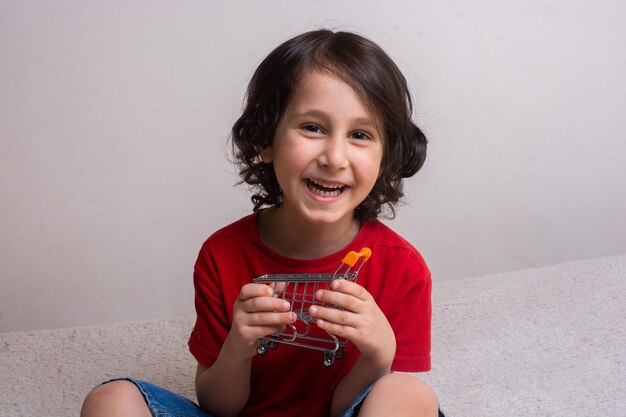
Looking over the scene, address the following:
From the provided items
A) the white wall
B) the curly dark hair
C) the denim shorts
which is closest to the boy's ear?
the curly dark hair

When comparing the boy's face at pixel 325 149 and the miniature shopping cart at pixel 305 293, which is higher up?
the boy's face at pixel 325 149

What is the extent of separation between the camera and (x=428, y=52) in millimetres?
1973

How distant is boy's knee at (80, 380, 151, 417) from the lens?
1063mm

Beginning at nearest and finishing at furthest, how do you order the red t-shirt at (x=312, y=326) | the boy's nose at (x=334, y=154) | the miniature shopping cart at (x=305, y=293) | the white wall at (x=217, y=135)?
the miniature shopping cart at (x=305, y=293), the boy's nose at (x=334, y=154), the red t-shirt at (x=312, y=326), the white wall at (x=217, y=135)

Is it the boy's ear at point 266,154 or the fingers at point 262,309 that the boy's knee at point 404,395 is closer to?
the fingers at point 262,309

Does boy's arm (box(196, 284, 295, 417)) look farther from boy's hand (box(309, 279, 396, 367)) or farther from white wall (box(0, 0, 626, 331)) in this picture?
white wall (box(0, 0, 626, 331))

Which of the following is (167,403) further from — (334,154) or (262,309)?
(334,154)

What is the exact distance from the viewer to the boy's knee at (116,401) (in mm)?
1063

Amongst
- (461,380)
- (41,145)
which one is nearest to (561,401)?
(461,380)

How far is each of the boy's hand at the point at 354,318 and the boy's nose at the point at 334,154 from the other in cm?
17

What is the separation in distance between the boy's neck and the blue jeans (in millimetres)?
236

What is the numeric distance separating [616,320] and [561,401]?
0.39m

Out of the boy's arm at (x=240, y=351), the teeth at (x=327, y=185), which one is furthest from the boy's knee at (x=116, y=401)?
the teeth at (x=327, y=185)

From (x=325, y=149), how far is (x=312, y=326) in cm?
27
